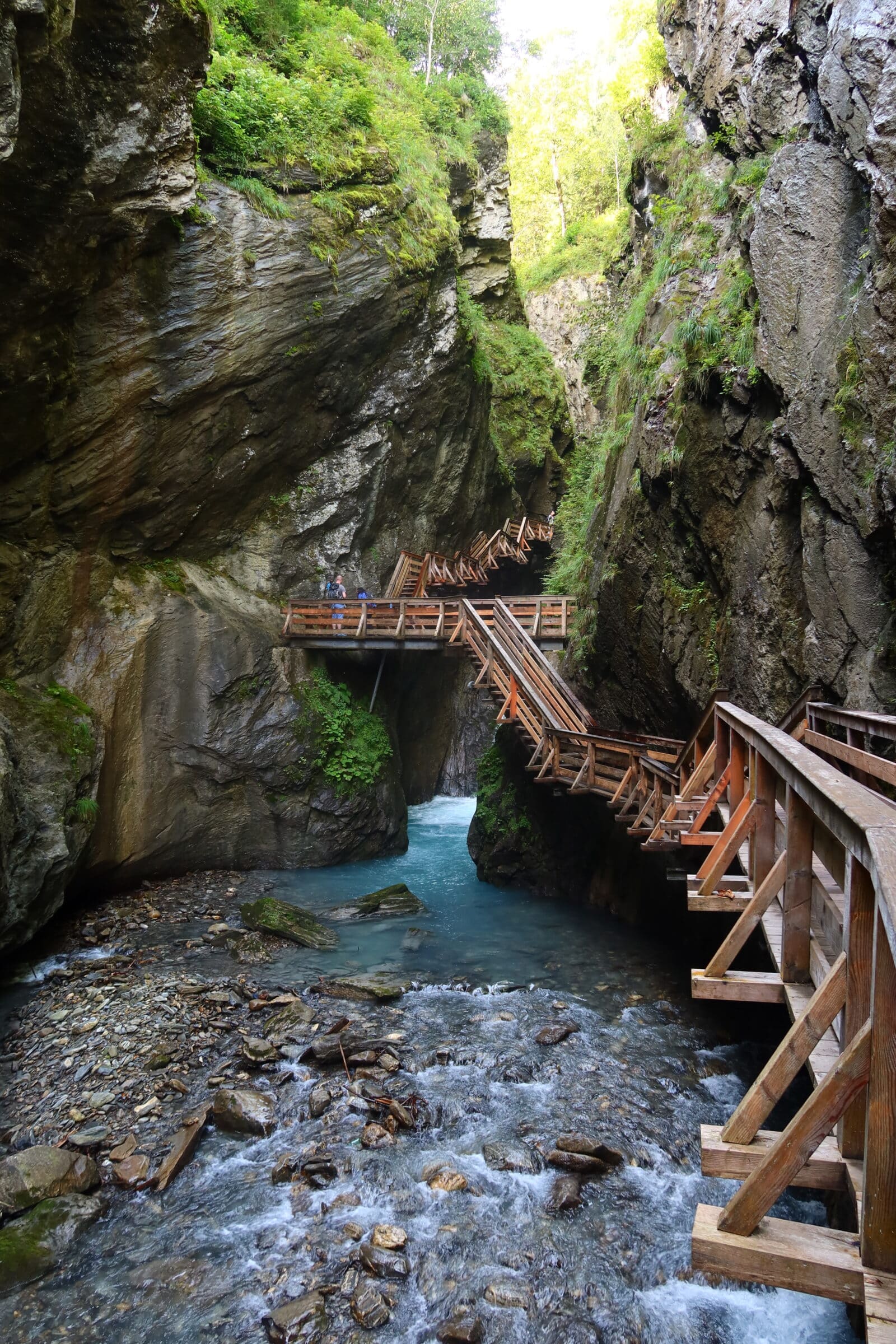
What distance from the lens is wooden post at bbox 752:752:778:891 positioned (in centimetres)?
462

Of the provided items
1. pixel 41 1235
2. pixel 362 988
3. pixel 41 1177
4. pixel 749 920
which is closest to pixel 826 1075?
pixel 749 920

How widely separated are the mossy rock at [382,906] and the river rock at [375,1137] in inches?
245

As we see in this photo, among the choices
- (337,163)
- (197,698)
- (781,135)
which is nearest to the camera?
(781,135)

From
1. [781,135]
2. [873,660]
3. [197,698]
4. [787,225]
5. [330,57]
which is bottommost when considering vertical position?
[197,698]

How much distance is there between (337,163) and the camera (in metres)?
16.6

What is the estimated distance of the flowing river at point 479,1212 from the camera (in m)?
4.84

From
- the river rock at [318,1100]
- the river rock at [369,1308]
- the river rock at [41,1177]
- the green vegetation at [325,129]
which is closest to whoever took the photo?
the river rock at [369,1308]

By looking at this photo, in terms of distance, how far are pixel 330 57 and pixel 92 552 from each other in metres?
14.2

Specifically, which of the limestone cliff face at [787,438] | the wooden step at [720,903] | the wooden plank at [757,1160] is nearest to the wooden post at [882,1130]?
the wooden plank at [757,1160]

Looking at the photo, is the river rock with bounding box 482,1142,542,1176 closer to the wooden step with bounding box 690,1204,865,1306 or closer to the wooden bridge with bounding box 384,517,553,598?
the wooden step with bounding box 690,1204,865,1306

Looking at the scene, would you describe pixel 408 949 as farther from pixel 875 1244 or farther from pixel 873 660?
pixel 875 1244

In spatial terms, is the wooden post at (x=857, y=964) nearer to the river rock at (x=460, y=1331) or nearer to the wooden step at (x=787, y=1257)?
the wooden step at (x=787, y=1257)

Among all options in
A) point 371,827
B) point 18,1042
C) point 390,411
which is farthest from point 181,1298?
point 390,411

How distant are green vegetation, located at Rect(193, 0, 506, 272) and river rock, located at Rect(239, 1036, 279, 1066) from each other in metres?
14.5
